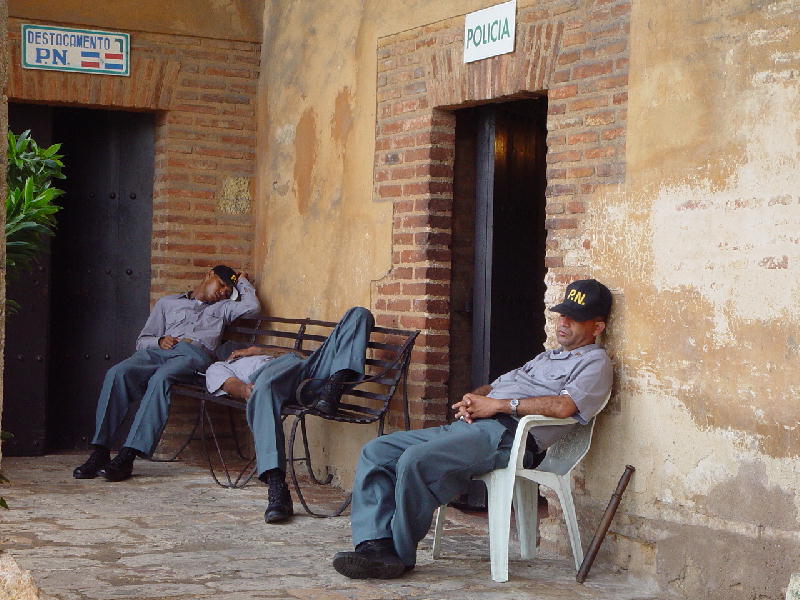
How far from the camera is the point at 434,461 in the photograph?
17.3 feet

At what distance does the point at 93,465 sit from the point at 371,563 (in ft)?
10.2

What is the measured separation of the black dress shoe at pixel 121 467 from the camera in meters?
7.59

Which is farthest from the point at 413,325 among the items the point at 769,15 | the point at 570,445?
the point at 769,15

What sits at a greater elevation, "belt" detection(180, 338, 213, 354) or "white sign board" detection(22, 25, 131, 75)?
"white sign board" detection(22, 25, 131, 75)

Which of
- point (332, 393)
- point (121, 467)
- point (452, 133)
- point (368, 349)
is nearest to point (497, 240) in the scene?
point (452, 133)

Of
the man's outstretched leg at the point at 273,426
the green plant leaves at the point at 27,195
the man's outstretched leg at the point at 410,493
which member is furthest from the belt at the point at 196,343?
the man's outstretched leg at the point at 410,493

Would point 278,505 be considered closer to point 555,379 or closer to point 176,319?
point 555,379

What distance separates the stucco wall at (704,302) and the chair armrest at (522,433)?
0.42m

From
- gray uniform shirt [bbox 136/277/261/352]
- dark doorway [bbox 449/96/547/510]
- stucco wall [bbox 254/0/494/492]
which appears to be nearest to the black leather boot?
stucco wall [bbox 254/0/494/492]

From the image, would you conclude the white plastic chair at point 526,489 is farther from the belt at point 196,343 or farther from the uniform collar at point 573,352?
the belt at point 196,343

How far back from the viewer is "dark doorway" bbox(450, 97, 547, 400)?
690 cm

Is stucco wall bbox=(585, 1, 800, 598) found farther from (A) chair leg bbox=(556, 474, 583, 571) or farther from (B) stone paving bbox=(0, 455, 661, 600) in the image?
(B) stone paving bbox=(0, 455, 661, 600)

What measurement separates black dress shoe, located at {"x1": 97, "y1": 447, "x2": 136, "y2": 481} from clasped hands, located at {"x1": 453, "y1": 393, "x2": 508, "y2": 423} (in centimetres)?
289

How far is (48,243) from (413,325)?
9.80 ft
